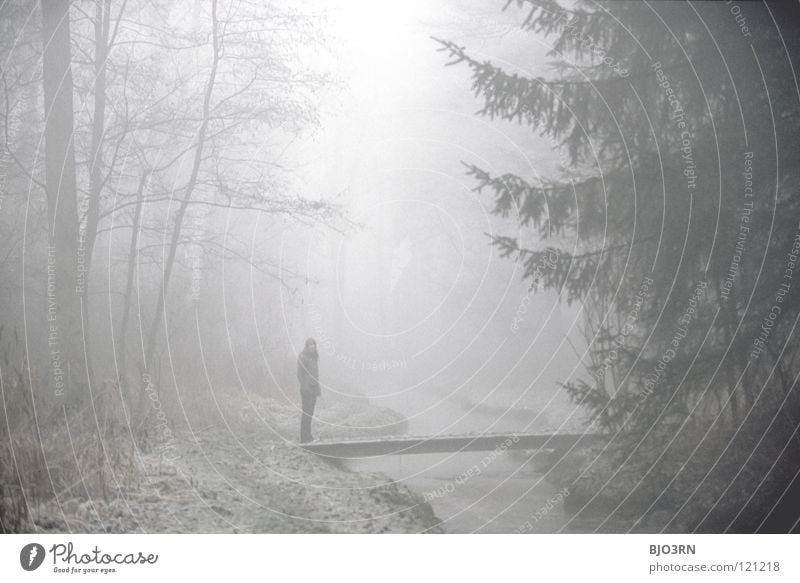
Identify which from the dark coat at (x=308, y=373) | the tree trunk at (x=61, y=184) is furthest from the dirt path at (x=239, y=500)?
the tree trunk at (x=61, y=184)

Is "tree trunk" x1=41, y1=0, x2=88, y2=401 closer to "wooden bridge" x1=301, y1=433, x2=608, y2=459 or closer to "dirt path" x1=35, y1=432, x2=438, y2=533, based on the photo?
"dirt path" x1=35, y1=432, x2=438, y2=533

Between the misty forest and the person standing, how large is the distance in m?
0.04

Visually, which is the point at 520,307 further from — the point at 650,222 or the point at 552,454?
the point at 650,222

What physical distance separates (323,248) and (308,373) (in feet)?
5.62

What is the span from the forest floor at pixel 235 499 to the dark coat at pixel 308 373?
101cm

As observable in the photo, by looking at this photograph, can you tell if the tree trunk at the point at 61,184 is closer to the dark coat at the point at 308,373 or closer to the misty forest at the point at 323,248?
the misty forest at the point at 323,248

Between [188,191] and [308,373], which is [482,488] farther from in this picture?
[188,191]

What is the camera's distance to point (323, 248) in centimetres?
895

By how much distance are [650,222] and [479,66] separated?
2.35m

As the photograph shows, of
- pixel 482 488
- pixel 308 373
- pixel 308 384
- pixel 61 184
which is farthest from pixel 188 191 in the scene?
pixel 482 488

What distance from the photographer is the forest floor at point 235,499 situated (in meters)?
5.65

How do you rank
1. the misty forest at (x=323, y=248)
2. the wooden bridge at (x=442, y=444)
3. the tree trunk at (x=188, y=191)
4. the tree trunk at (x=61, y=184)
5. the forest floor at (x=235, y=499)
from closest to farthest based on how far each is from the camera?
1. the forest floor at (x=235, y=499)
2. the misty forest at (x=323, y=248)
3. the tree trunk at (x=61, y=184)
4. the tree trunk at (x=188, y=191)
5. the wooden bridge at (x=442, y=444)

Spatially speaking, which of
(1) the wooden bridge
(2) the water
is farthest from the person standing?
(2) the water
